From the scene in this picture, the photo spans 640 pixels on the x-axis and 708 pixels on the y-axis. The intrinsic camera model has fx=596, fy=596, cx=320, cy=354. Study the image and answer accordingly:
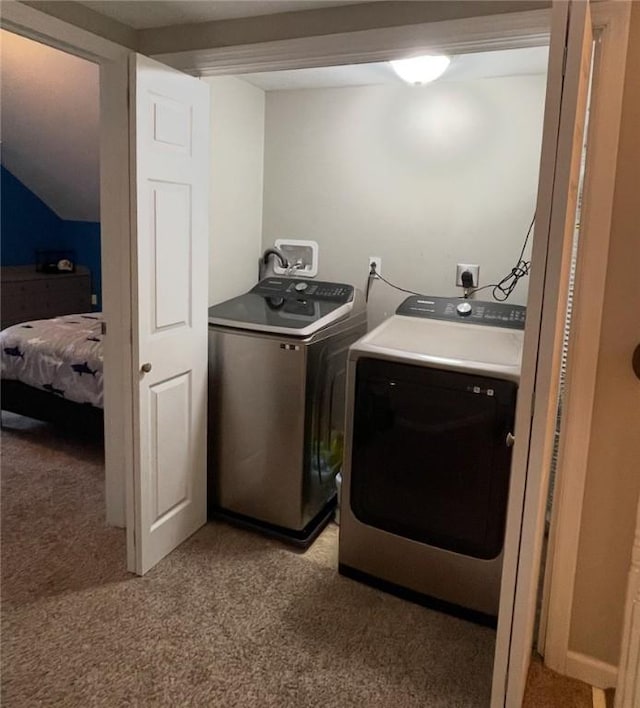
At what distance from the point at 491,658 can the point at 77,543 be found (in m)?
1.75

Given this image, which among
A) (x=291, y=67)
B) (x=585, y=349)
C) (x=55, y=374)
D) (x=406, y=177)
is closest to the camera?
(x=585, y=349)

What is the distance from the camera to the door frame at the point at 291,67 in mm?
1664

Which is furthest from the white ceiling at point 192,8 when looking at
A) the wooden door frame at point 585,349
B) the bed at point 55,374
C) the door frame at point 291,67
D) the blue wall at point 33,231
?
the blue wall at point 33,231

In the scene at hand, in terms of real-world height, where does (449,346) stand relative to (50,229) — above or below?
below

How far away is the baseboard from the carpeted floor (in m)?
0.04

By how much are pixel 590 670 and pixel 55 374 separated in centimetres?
304

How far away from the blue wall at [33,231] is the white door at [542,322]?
554 centimetres

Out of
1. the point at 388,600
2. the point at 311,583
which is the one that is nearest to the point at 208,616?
the point at 311,583

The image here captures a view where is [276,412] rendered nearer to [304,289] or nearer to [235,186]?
[304,289]

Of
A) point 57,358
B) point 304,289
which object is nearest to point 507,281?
point 304,289

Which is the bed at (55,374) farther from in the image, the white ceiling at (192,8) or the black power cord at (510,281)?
the black power cord at (510,281)

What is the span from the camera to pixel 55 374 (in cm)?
351

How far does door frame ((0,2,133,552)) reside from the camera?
191cm

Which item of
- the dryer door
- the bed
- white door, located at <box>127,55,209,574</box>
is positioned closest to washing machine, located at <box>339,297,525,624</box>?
the dryer door
